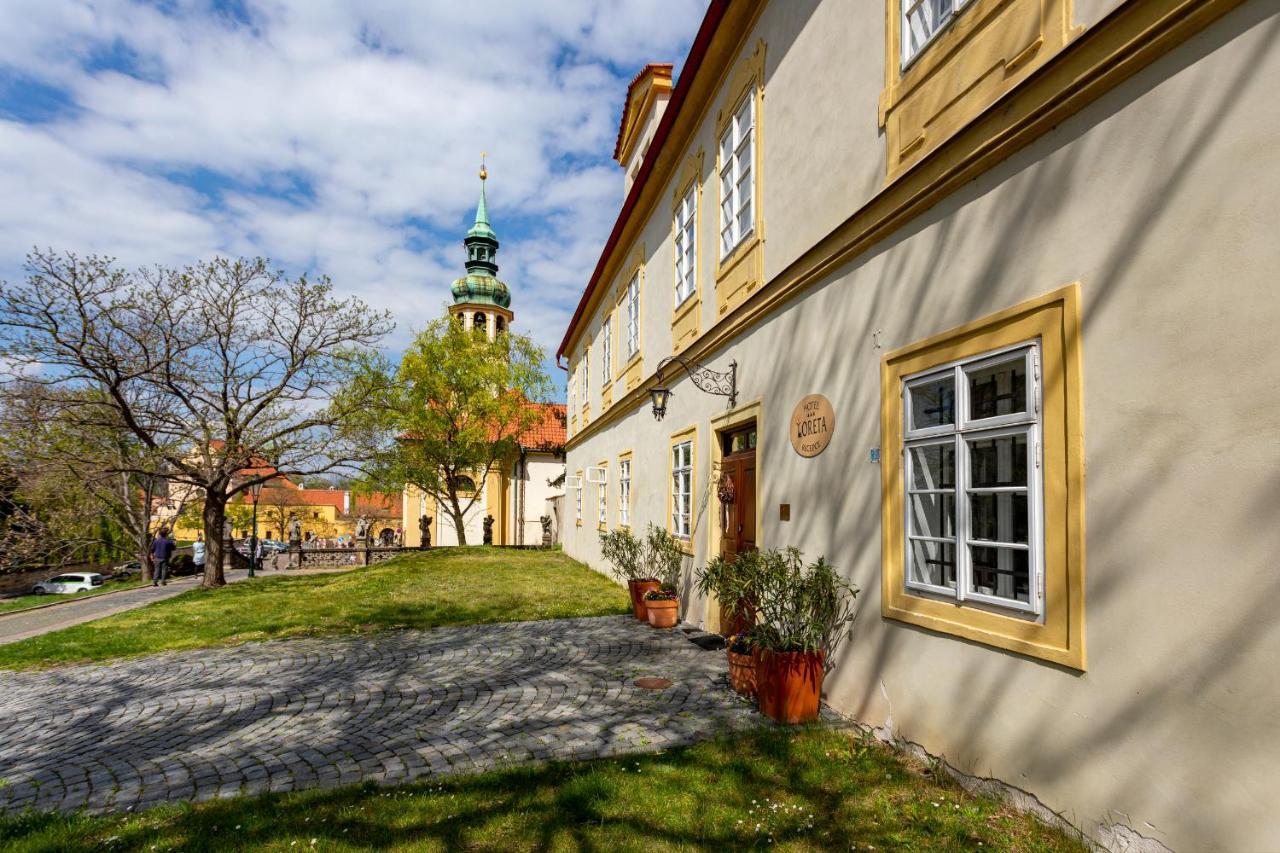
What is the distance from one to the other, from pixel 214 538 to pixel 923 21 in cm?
1788

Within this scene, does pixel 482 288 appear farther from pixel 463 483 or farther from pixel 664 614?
pixel 664 614

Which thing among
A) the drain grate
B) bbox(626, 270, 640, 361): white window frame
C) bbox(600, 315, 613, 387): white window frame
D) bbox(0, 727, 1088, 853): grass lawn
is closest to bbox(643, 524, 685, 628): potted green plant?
the drain grate

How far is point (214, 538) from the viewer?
52.6 feet

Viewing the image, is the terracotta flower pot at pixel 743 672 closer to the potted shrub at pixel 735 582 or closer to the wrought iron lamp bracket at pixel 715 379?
the potted shrub at pixel 735 582

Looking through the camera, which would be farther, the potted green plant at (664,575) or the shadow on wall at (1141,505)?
the potted green plant at (664,575)

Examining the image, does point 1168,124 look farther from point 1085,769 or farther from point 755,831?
point 755,831

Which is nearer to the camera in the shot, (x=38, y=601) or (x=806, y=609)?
(x=806, y=609)

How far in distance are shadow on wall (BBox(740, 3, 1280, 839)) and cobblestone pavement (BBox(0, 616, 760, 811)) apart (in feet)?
7.48

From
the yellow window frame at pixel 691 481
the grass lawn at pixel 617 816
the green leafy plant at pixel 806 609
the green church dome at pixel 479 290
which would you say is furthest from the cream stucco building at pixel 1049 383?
the green church dome at pixel 479 290

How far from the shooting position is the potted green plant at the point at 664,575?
8484mm

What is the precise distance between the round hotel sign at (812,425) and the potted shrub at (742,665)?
1668 mm

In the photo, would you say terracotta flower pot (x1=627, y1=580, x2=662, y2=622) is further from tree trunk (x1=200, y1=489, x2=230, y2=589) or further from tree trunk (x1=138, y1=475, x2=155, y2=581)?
tree trunk (x1=138, y1=475, x2=155, y2=581)

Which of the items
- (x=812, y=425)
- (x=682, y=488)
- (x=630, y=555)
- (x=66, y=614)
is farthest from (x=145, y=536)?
(x=812, y=425)

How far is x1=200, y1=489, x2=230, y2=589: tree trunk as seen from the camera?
1576 centimetres
